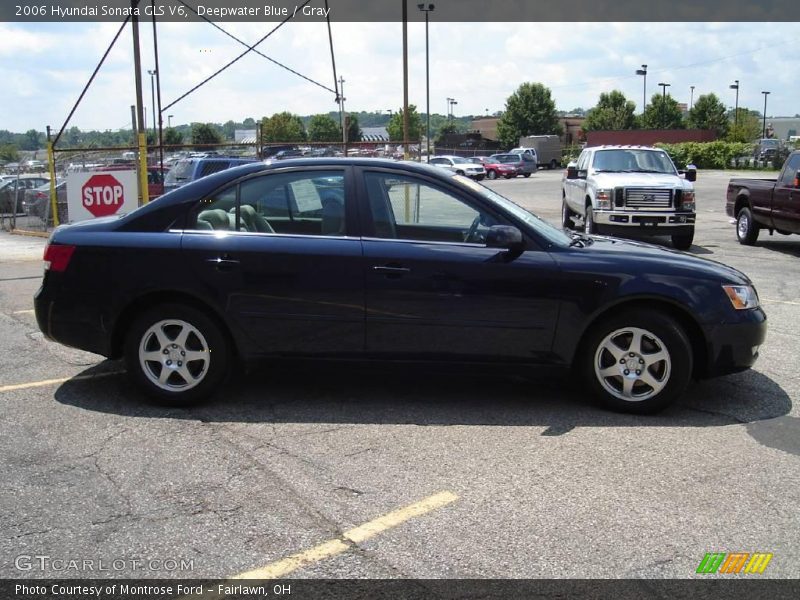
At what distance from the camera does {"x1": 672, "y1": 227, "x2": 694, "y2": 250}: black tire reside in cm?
1398

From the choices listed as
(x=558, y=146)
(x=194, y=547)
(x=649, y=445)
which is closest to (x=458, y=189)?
(x=649, y=445)

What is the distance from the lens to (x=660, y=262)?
5133mm

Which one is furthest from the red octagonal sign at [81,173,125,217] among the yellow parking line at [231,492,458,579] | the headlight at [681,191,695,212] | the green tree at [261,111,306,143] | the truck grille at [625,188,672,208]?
the green tree at [261,111,306,143]

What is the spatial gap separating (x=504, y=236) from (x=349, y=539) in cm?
225

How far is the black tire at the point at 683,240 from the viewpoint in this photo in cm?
1398

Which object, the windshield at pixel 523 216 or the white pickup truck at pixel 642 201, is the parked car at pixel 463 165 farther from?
the windshield at pixel 523 216

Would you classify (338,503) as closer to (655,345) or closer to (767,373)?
(655,345)

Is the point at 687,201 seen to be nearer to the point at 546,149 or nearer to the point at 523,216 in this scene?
the point at 523,216

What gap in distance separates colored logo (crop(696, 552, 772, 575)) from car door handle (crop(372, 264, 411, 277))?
2469mm

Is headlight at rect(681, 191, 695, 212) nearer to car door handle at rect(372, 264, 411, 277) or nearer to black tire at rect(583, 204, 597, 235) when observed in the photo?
black tire at rect(583, 204, 597, 235)

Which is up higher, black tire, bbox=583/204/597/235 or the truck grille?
the truck grille

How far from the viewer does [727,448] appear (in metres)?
4.59

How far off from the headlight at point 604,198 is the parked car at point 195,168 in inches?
241

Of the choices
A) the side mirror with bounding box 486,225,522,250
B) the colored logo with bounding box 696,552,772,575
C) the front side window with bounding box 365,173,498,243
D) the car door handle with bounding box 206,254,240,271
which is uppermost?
the front side window with bounding box 365,173,498,243
